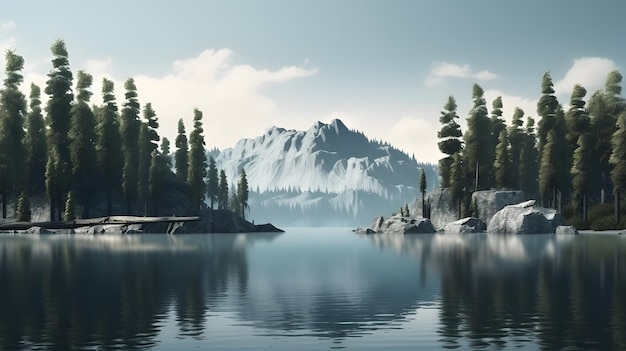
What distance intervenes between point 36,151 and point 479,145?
7316 centimetres

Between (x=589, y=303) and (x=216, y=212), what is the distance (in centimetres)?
10221

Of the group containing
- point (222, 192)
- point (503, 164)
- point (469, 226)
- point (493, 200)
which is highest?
point (503, 164)

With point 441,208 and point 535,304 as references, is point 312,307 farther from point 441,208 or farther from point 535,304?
point 441,208

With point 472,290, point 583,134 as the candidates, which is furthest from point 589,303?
point 583,134

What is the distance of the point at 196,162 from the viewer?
12331 cm

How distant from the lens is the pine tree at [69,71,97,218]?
350ft

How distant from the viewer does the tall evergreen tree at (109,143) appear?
111 meters

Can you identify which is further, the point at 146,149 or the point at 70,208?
the point at 146,149

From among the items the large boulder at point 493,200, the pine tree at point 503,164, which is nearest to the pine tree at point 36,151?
the large boulder at point 493,200

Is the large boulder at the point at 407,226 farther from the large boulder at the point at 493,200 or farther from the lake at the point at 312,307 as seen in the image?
the lake at the point at 312,307

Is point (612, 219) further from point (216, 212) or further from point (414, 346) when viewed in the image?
point (414, 346)

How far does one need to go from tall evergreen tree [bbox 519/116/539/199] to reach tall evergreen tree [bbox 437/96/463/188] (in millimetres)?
11703

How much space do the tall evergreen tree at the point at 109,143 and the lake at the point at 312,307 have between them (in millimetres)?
73985

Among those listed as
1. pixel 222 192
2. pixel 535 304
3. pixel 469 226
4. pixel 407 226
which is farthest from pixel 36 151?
pixel 535 304
